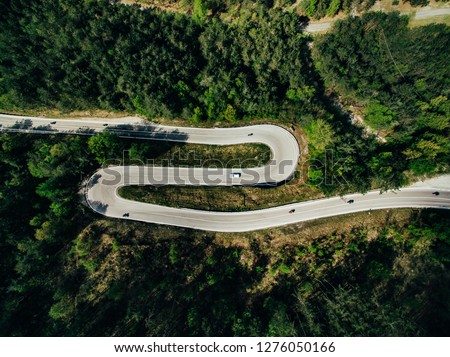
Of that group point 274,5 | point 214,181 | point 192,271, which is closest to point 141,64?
point 214,181

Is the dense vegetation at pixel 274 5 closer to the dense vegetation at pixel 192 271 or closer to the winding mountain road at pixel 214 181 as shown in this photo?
the winding mountain road at pixel 214 181

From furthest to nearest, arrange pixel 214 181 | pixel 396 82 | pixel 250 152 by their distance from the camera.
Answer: pixel 396 82, pixel 250 152, pixel 214 181

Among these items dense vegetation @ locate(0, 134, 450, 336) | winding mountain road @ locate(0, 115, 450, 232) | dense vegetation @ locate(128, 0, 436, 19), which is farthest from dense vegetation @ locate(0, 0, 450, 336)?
winding mountain road @ locate(0, 115, 450, 232)

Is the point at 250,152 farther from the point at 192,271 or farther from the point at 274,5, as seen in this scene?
the point at 274,5

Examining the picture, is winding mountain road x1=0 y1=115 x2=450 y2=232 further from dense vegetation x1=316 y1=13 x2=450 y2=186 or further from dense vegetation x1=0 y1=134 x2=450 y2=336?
dense vegetation x1=316 y1=13 x2=450 y2=186

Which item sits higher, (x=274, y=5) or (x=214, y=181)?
(x=274, y=5)

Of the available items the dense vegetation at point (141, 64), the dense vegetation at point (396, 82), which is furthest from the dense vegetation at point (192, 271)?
the dense vegetation at point (396, 82)
